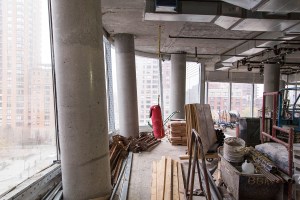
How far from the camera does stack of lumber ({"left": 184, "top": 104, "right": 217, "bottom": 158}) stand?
4.91 metres

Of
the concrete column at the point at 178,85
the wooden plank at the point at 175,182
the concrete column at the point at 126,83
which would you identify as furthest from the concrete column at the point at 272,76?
the wooden plank at the point at 175,182

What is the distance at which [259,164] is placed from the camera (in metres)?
3.06

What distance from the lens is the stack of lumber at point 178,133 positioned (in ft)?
22.8

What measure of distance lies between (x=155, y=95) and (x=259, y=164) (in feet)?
24.0

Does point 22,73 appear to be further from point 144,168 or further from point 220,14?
point 220,14

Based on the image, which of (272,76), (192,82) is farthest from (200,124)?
(192,82)

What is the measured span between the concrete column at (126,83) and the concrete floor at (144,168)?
128 centimetres

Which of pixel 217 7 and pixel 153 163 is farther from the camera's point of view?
pixel 153 163

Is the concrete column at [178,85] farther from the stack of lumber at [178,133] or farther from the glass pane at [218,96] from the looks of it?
the glass pane at [218,96]

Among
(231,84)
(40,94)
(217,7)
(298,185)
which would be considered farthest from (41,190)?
(231,84)

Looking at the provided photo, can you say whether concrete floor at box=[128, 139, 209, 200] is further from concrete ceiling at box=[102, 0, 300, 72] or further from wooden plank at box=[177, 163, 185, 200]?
concrete ceiling at box=[102, 0, 300, 72]

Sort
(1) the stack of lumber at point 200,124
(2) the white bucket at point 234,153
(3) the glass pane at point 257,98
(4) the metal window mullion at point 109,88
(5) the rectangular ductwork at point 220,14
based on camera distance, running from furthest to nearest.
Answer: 1. (3) the glass pane at point 257,98
2. (4) the metal window mullion at point 109,88
3. (1) the stack of lumber at point 200,124
4. (5) the rectangular ductwork at point 220,14
5. (2) the white bucket at point 234,153

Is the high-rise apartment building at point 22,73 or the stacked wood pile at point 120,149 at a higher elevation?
the high-rise apartment building at point 22,73

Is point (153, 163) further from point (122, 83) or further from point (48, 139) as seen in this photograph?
point (122, 83)
